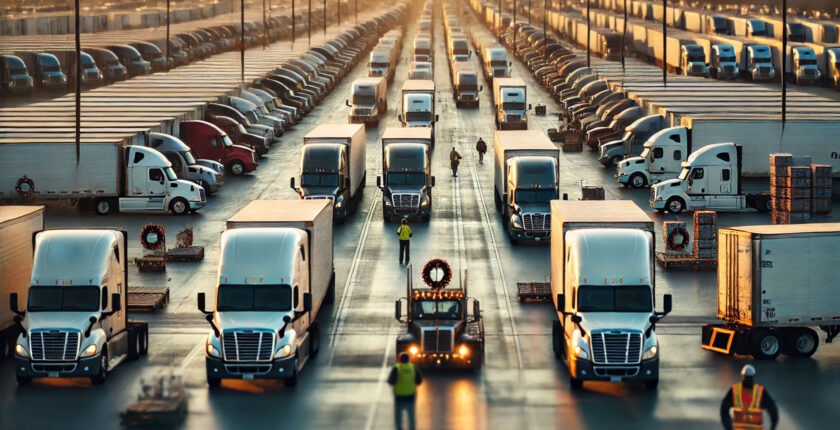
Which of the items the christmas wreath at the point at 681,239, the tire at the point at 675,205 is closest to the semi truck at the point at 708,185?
the tire at the point at 675,205

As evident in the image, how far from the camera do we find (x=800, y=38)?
143625mm

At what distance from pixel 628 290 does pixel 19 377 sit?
14.5 meters

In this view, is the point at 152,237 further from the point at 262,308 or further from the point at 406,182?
the point at 262,308

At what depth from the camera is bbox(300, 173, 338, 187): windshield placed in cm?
5994

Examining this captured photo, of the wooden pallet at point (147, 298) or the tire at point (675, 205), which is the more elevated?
the tire at point (675, 205)

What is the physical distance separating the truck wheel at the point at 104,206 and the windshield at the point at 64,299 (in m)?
28.1

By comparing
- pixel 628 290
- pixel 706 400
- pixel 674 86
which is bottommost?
pixel 706 400

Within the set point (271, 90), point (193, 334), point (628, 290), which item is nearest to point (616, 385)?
point (628, 290)

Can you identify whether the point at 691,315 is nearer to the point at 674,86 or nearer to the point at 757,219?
the point at 757,219

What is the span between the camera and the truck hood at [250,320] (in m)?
34.0

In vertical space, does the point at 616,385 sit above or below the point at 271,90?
below

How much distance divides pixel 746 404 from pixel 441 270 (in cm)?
1268

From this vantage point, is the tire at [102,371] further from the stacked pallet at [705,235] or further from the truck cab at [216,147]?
the truck cab at [216,147]

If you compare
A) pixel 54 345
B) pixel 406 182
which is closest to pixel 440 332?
pixel 54 345
